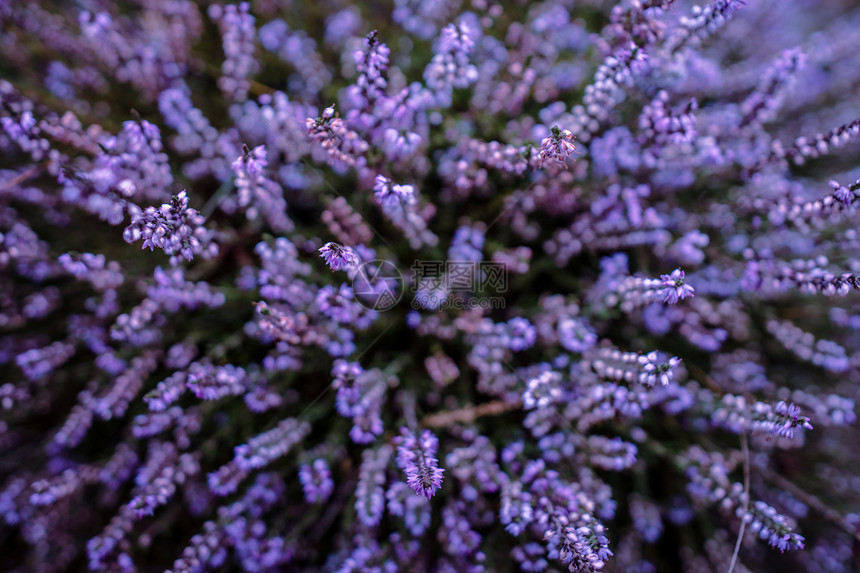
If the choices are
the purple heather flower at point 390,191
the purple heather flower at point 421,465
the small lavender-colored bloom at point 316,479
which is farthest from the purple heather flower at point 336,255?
the small lavender-colored bloom at point 316,479

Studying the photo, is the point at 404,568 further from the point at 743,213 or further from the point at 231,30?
the point at 231,30

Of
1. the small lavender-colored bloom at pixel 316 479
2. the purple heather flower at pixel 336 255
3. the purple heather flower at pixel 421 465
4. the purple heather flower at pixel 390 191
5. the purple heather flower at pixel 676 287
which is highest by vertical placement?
the purple heather flower at pixel 390 191

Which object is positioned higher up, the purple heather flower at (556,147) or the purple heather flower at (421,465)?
the purple heather flower at (556,147)

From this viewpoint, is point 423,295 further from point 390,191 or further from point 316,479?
point 316,479

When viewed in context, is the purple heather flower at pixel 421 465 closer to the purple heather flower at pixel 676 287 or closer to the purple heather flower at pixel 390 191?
the purple heather flower at pixel 390 191

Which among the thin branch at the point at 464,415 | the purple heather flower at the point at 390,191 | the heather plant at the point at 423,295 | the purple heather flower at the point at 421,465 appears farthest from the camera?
the thin branch at the point at 464,415

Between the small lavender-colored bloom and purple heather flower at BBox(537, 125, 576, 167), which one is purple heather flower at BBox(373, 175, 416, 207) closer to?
purple heather flower at BBox(537, 125, 576, 167)

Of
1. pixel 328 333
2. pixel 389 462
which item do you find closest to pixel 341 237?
pixel 328 333
